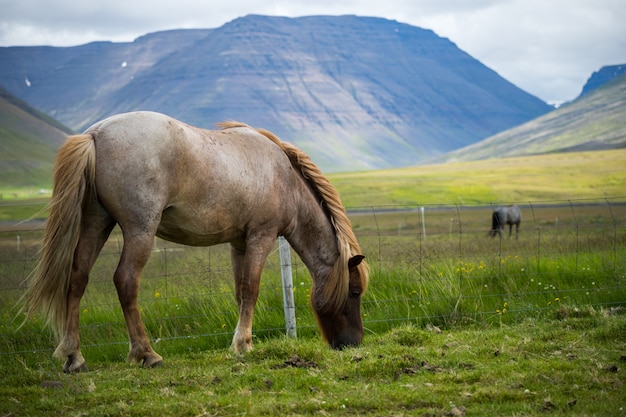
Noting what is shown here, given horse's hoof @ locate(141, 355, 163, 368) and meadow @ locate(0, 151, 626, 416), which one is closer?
meadow @ locate(0, 151, 626, 416)

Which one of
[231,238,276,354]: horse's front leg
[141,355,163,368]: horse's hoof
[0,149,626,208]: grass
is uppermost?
[231,238,276,354]: horse's front leg

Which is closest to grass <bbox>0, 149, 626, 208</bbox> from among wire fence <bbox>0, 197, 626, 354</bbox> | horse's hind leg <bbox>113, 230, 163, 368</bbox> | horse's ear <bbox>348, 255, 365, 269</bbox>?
wire fence <bbox>0, 197, 626, 354</bbox>

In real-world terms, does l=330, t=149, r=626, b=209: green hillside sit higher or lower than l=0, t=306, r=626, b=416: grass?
lower

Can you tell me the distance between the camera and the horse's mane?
7.91 metres

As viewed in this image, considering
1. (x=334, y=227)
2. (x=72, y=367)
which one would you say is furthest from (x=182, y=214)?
(x=334, y=227)

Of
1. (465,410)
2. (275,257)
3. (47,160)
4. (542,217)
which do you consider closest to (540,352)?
(465,410)

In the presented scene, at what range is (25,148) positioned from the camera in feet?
561

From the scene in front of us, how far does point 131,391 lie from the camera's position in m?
5.79

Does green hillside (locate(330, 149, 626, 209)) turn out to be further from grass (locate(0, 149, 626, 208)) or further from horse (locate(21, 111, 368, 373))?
horse (locate(21, 111, 368, 373))

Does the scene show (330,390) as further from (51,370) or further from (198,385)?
(51,370)

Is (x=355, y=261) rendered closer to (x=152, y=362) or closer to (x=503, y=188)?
(x=152, y=362)

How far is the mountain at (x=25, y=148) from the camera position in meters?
Result: 149

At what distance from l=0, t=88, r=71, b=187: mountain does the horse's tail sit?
448ft

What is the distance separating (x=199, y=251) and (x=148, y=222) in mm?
11153
